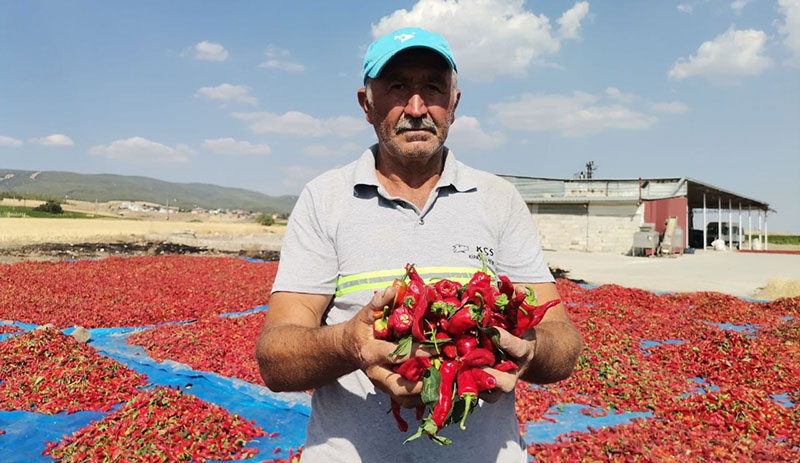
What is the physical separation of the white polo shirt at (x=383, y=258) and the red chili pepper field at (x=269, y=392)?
3718mm

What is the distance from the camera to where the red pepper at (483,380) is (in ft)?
5.79

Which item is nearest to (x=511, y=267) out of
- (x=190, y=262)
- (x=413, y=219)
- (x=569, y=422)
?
(x=413, y=219)

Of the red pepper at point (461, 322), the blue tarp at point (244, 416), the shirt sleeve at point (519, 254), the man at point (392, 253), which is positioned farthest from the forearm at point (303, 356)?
the blue tarp at point (244, 416)

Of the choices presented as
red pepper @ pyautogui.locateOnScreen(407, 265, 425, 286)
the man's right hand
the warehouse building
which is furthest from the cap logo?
the warehouse building

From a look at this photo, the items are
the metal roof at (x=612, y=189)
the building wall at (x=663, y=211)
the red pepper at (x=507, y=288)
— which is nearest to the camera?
the red pepper at (x=507, y=288)

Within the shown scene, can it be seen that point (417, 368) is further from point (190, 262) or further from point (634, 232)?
point (634, 232)

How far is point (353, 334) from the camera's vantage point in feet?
5.96

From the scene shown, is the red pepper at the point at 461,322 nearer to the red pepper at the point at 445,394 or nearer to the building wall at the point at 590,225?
the red pepper at the point at 445,394

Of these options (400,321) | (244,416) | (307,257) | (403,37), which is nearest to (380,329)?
(400,321)

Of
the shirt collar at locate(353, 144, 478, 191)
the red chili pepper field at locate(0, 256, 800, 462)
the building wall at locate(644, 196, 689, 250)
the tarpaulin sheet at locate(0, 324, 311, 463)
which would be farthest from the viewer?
the building wall at locate(644, 196, 689, 250)

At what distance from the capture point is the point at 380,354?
174 centimetres

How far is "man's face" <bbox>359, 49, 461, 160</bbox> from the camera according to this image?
2.29m

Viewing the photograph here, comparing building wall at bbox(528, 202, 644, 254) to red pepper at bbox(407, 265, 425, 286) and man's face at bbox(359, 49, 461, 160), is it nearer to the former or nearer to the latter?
man's face at bbox(359, 49, 461, 160)

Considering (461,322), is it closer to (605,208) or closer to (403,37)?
(403,37)
